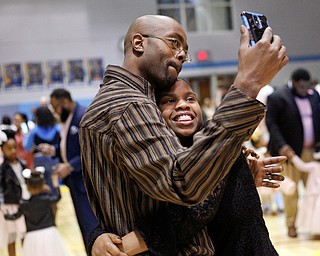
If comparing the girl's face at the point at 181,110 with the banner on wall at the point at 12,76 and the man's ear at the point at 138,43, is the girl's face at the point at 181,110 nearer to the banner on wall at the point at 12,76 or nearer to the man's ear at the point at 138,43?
the man's ear at the point at 138,43

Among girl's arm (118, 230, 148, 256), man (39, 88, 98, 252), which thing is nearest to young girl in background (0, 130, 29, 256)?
man (39, 88, 98, 252)

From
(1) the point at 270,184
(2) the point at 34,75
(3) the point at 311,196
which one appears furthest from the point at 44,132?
(1) the point at 270,184

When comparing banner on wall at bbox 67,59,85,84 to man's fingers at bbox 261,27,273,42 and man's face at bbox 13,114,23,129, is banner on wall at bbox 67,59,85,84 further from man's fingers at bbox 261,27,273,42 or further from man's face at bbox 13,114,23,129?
man's fingers at bbox 261,27,273,42

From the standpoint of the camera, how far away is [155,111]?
166cm

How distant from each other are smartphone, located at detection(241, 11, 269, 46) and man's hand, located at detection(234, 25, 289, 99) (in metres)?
0.05

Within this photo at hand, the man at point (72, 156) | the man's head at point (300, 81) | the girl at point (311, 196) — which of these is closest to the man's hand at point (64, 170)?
the man at point (72, 156)

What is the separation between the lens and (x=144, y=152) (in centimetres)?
160

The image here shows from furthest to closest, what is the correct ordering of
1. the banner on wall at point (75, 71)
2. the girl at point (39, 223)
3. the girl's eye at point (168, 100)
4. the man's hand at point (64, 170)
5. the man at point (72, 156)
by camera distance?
the banner on wall at point (75, 71), the girl at point (39, 223), the man's hand at point (64, 170), the man at point (72, 156), the girl's eye at point (168, 100)

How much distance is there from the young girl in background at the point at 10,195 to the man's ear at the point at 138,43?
3.73 meters

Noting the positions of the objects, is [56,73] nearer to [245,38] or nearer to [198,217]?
[198,217]

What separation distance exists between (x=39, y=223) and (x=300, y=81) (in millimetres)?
3182

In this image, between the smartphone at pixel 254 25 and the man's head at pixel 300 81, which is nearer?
the smartphone at pixel 254 25

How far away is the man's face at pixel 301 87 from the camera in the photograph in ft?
21.6

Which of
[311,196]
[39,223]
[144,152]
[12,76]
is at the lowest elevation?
[311,196]
